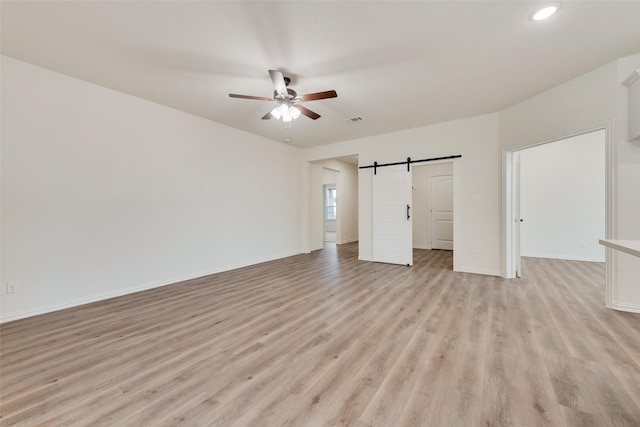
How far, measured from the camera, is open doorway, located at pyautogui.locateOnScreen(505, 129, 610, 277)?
5121 millimetres

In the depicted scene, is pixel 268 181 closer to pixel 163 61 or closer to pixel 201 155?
pixel 201 155

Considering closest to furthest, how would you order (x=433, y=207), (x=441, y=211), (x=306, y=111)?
(x=306, y=111), (x=441, y=211), (x=433, y=207)

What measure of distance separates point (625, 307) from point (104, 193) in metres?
6.34

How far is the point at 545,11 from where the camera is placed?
1.99m

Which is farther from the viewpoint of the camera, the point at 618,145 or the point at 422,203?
the point at 422,203

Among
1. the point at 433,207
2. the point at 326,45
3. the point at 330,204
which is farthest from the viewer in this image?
the point at 330,204

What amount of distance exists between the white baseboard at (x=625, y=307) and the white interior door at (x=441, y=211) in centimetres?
411

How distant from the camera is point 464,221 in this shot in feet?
14.9

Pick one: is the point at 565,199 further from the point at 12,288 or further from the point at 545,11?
the point at 12,288

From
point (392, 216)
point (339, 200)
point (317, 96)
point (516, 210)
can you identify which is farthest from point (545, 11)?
point (339, 200)

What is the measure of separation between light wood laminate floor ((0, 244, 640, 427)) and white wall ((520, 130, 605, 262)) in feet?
8.51

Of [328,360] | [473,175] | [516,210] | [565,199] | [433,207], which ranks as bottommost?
[328,360]

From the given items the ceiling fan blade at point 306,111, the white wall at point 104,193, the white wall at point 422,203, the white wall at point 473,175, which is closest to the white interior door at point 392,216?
the white wall at point 473,175

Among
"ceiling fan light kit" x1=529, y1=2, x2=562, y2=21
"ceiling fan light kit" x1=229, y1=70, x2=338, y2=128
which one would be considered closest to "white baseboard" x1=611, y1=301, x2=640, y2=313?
"ceiling fan light kit" x1=529, y1=2, x2=562, y2=21
